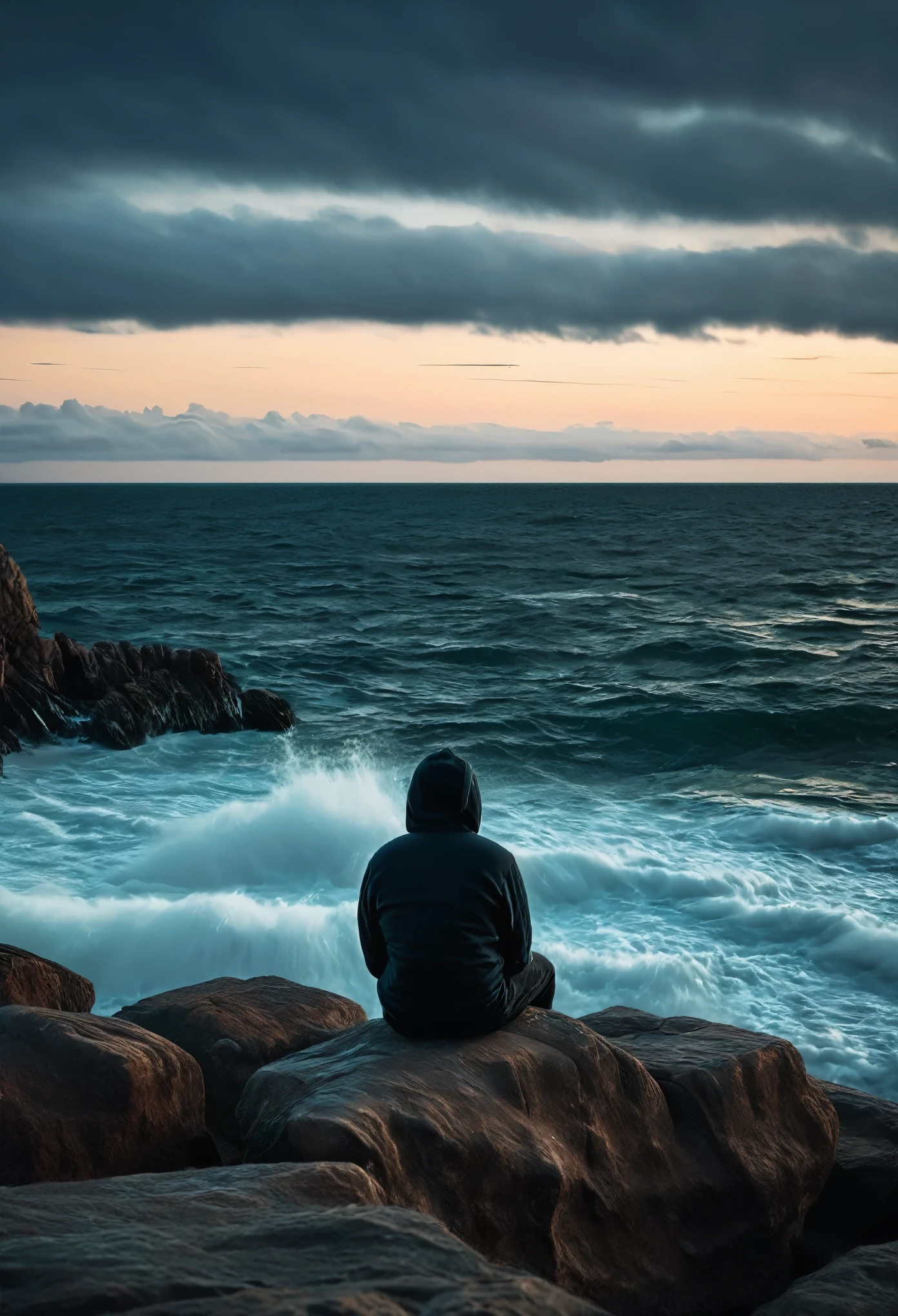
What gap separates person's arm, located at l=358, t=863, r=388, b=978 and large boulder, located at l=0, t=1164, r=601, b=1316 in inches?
57.4

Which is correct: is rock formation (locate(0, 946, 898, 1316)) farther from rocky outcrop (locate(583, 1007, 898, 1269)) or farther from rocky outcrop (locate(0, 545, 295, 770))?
rocky outcrop (locate(0, 545, 295, 770))

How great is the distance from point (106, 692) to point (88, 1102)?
43.6 ft

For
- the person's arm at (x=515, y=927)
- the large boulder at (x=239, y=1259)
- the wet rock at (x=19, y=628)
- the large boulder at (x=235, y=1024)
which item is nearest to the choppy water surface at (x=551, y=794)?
the wet rock at (x=19, y=628)

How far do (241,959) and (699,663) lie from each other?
1516cm

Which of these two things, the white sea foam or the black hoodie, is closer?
the black hoodie

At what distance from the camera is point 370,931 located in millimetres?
4309

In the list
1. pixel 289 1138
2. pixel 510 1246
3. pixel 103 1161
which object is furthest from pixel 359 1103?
pixel 103 1161

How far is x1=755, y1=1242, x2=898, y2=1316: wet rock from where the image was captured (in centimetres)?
338

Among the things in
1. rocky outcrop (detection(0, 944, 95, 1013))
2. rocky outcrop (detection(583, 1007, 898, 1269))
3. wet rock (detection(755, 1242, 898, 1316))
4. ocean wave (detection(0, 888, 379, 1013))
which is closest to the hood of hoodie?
rocky outcrop (detection(583, 1007, 898, 1269))

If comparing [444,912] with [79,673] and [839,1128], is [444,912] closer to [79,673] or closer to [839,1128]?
[839,1128]

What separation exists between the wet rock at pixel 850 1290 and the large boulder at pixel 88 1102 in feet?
7.29

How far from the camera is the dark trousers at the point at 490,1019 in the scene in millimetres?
4117

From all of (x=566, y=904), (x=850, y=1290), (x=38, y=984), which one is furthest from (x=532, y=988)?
(x=566, y=904)

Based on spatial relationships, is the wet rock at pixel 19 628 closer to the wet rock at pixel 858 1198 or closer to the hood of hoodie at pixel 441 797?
the hood of hoodie at pixel 441 797
